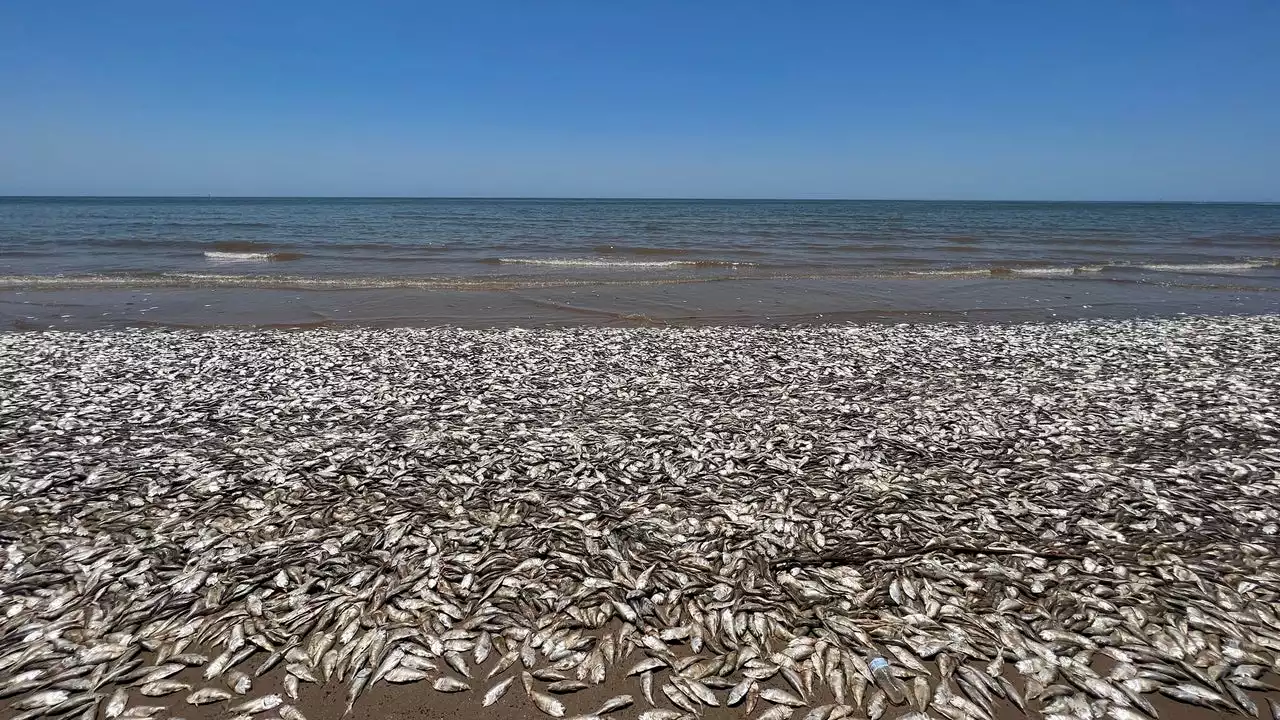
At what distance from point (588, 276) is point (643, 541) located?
22.8 meters

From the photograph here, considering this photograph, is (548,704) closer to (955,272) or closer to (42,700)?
(42,700)

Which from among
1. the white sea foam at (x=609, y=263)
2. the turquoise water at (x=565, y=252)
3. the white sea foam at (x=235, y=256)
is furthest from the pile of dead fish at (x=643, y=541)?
the white sea foam at (x=235, y=256)

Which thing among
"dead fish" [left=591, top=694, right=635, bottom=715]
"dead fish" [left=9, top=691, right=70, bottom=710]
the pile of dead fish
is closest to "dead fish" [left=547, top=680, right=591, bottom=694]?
the pile of dead fish

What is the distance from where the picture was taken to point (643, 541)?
21.0 ft

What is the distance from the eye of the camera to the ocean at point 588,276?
1970 cm

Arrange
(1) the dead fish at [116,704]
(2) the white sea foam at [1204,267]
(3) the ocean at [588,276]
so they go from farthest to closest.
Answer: (2) the white sea foam at [1204,267]
(3) the ocean at [588,276]
(1) the dead fish at [116,704]

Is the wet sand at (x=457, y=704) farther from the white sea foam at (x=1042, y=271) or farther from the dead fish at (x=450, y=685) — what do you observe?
the white sea foam at (x=1042, y=271)

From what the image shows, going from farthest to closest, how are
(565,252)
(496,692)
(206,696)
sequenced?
(565,252) → (496,692) → (206,696)

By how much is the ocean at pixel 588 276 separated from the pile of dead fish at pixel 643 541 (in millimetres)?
8637

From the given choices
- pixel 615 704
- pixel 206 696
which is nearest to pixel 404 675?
pixel 206 696

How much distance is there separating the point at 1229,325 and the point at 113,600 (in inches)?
944

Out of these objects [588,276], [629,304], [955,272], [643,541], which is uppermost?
[955,272]

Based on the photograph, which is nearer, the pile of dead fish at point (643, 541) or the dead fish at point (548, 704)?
the dead fish at point (548, 704)

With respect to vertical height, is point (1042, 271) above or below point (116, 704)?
above
